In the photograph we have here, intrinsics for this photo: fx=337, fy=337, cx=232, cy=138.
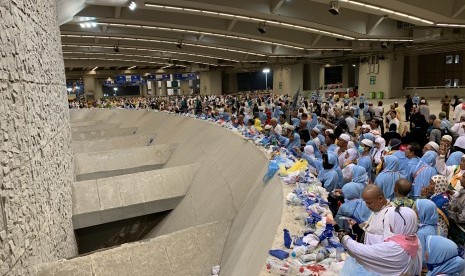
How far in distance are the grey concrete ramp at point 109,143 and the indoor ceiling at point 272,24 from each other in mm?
4697

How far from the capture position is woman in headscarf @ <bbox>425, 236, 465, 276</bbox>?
11.3ft

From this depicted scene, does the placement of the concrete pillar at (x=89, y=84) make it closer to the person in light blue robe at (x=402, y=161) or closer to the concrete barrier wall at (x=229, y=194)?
the concrete barrier wall at (x=229, y=194)

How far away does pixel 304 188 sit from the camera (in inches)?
203

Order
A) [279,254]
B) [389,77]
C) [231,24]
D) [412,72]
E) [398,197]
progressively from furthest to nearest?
[412,72]
[389,77]
[231,24]
[398,197]
[279,254]

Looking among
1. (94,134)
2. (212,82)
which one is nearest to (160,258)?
(94,134)

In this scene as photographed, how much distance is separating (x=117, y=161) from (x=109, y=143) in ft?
9.54

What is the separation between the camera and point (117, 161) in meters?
Answer: 11.2

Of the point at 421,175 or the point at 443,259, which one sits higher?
the point at 421,175

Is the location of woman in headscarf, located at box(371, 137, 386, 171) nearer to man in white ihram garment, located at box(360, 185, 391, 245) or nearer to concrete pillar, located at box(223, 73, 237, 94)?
man in white ihram garment, located at box(360, 185, 391, 245)

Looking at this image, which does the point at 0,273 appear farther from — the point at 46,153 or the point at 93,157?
the point at 93,157

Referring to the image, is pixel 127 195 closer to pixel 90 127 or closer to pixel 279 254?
pixel 279 254

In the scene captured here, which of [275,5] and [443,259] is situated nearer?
[443,259]

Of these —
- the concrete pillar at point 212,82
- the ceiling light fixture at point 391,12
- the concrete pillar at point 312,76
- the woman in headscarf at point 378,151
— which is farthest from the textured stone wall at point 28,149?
the concrete pillar at point 212,82

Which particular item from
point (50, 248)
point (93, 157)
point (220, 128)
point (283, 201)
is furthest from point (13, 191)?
point (220, 128)
